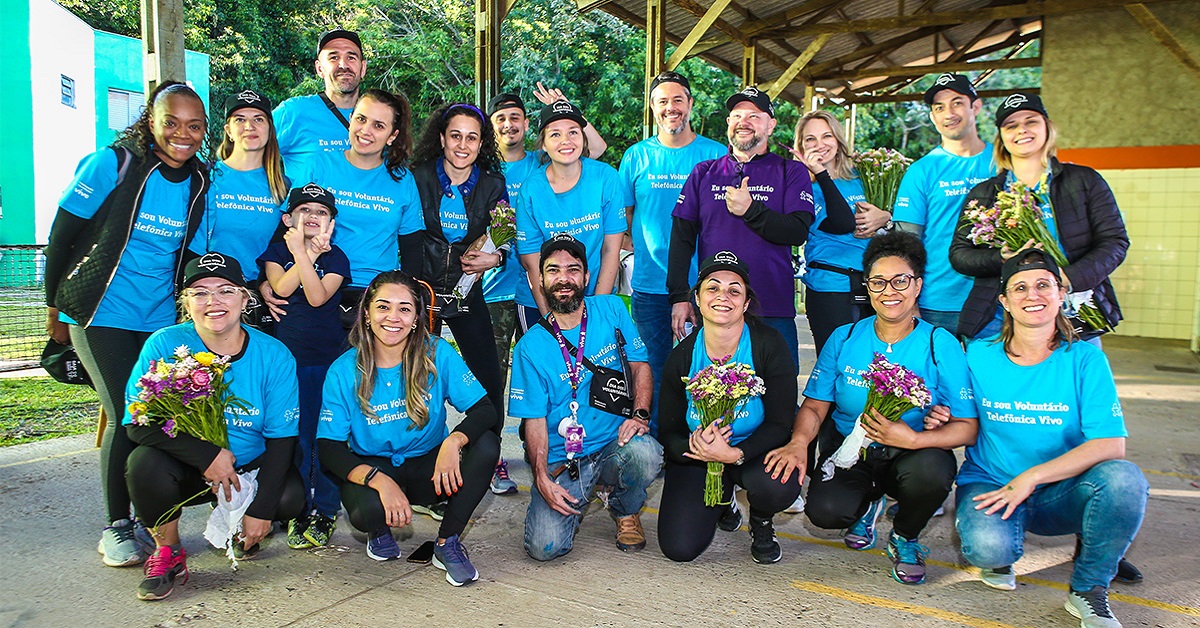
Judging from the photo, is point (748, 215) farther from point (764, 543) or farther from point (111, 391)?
point (111, 391)

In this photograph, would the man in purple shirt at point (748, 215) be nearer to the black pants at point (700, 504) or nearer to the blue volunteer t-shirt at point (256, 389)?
the black pants at point (700, 504)

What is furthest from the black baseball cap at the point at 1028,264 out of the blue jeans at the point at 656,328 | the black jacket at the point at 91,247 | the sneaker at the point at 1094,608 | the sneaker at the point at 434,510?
the black jacket at the point at 91,247

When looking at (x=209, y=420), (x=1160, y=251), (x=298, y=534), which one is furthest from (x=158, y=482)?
(x=1160, y=251)

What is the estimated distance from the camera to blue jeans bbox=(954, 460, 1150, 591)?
3.08 m

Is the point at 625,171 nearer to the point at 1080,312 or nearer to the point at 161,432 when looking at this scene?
the point at 1080,312

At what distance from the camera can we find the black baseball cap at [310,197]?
3.88 meters

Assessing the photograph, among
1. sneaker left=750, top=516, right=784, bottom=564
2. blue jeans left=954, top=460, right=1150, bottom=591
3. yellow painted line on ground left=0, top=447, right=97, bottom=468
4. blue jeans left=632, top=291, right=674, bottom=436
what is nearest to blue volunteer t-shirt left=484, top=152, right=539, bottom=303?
blue jeans left=632, top=291, right=674, bottom=436

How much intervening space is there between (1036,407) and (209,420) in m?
3.33

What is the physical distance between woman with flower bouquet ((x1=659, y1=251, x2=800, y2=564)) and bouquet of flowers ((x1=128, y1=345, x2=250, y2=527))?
192 cm

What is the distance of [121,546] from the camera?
3.58 m

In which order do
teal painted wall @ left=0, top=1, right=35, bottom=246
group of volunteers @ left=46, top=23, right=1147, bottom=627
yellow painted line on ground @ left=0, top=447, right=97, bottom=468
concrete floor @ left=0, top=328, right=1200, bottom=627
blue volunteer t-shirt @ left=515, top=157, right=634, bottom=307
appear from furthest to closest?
teal painted wall @ left=0, top=1, right=35, bottom=246
yellow painted line on ground @ left=0, top=447, right=97, bottom=468
blue volunteer t-shirt @ left=515, top=157, right=634, bottom=307
group of volunteers @ left=46, top=23, right=1147, bottom=627
concrete floor @ left=0, top=328, right=1200, bottom=627

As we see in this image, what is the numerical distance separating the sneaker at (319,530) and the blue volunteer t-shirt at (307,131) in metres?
1.83

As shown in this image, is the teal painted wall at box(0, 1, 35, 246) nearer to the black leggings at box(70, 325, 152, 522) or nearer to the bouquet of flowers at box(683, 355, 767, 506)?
the black leggings at box(70, 325, 152, 522)

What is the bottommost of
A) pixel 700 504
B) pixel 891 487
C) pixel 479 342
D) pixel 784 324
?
pixel 700 504
